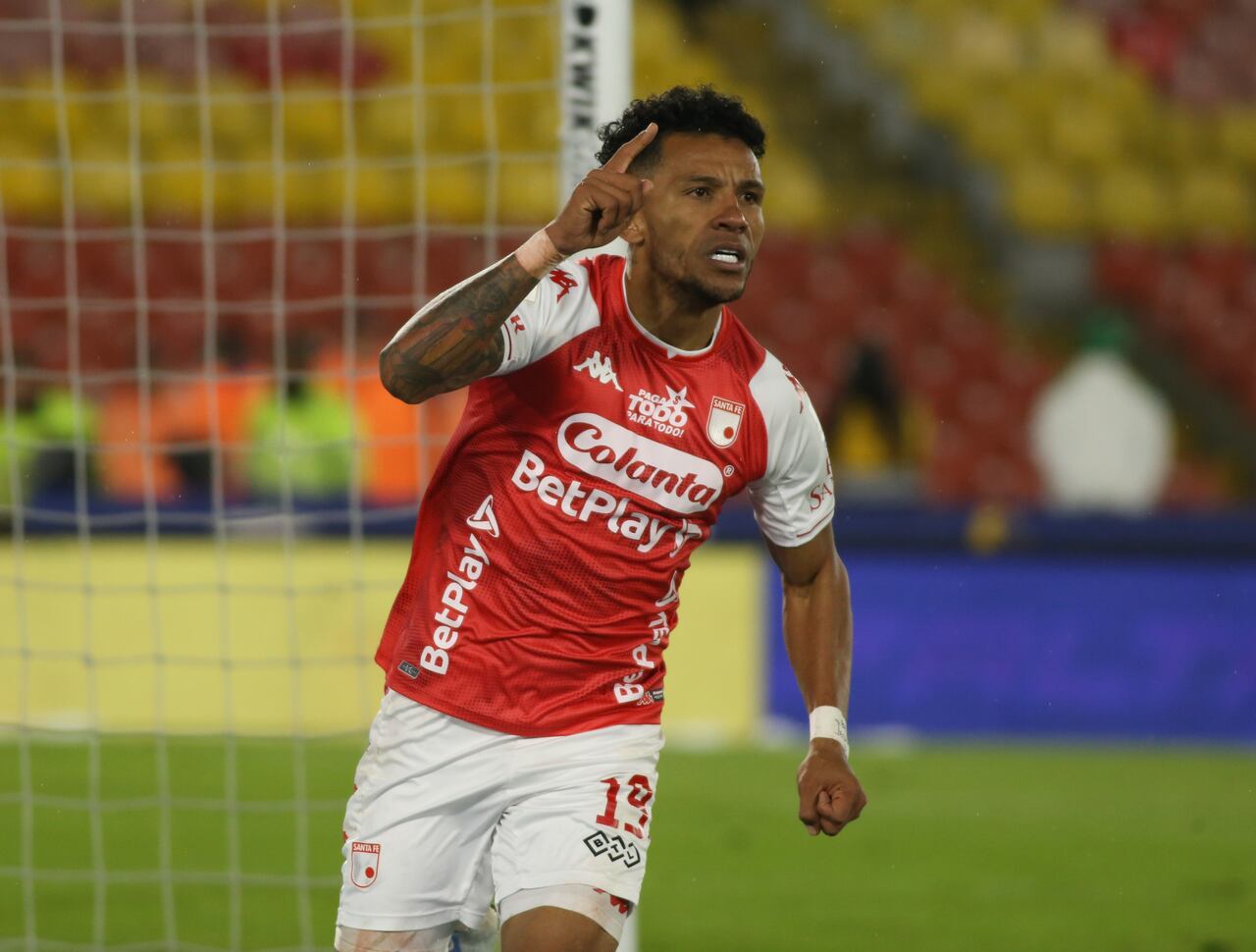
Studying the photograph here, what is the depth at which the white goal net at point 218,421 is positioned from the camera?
6.17 meters

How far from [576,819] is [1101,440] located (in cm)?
762

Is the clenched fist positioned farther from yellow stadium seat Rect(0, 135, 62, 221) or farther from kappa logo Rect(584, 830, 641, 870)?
yellow stadium seat Rect(0, 135, 62, 221)

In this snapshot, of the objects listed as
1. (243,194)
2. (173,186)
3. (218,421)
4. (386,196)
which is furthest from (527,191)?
(218,421)

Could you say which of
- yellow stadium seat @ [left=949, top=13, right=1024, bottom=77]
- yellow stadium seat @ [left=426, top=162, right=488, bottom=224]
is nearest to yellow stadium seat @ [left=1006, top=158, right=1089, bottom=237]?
yellow stadium seat @ [left=949, top=13, right=1024, bottom=77]

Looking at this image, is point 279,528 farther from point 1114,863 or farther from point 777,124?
point 777,124

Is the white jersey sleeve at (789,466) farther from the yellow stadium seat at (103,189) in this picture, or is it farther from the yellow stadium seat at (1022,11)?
the yellow stadium seat at (1022,11)

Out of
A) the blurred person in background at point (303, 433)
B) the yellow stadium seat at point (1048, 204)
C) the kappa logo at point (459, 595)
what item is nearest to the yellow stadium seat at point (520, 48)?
the blurred person in background at point (303, 433)

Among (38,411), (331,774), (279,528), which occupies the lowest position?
(331,774)

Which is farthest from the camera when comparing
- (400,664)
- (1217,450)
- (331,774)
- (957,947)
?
(1217,450)

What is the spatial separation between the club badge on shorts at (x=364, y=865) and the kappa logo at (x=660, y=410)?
1.00m

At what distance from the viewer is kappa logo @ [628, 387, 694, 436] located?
375 cm

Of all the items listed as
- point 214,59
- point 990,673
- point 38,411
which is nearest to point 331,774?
point 38,411

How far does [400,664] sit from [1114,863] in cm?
436

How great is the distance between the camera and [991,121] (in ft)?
50.9
